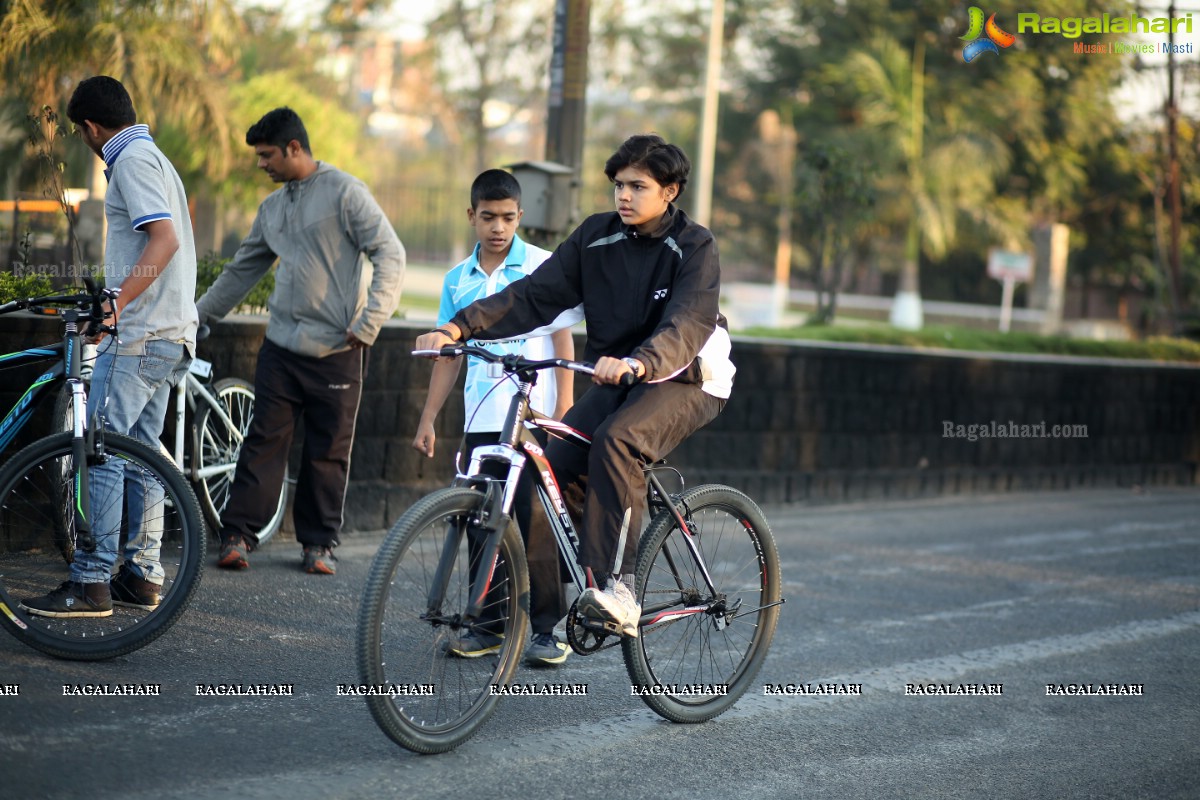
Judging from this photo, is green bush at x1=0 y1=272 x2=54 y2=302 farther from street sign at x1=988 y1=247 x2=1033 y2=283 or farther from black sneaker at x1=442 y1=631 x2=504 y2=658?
street sign at x1=988 y1=247 x2=1033 y2=283

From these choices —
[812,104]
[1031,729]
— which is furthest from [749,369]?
[812,104]

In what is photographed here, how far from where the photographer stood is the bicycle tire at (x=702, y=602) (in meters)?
4.66

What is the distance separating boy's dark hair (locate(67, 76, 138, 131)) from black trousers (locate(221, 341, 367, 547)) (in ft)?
5.15

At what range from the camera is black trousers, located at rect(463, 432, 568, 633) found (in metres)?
4.95

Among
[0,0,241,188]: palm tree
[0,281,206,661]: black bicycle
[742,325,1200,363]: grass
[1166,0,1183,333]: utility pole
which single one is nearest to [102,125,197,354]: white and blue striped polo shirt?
[0,281,206,661]: black bicycle

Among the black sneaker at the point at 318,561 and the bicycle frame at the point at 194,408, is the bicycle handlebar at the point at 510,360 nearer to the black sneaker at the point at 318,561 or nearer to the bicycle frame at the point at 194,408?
the black sneaker at the point at 318,561

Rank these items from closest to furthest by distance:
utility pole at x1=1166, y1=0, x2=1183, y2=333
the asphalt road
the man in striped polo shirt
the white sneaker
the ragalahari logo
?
the asphalt road → the white sneaker → the man in striped polo shirt → utility pole at x1=1166, y1=0, x2=1183, y2=333 → the ragalahari logo

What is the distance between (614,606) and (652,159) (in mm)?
1488

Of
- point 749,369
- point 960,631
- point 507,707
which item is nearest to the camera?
point 507,707

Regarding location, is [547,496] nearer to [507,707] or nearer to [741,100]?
[507,707]

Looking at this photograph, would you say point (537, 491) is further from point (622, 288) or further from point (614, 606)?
point (622, 288)

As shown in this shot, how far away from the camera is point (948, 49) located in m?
41.4

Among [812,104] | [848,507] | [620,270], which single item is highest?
[812,104]

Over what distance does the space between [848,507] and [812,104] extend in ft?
111
